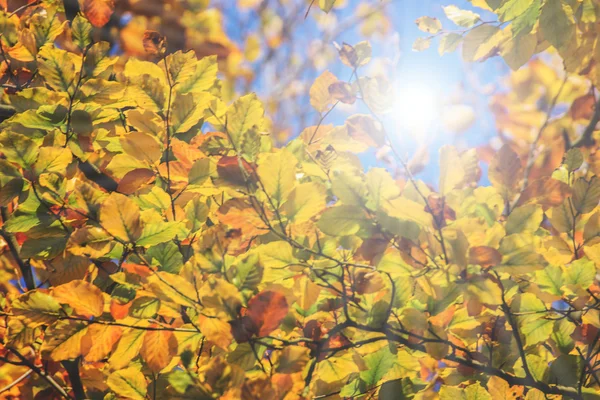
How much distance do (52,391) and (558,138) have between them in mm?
2219

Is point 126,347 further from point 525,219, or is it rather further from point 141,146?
point 525,219

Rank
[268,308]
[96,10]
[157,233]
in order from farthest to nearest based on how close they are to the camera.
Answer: [96,10] → [157,233] → [268,308]

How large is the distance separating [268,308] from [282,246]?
128 millimetres

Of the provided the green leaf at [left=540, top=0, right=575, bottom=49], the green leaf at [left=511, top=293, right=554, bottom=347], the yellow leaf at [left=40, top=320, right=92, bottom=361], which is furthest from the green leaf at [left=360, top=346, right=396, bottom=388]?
the green leaf at [left=540, top=0, right=575, bottom=49]

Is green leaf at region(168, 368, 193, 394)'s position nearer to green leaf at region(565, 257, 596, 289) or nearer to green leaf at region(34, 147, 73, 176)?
green leaf at region(34, 147, 73, 176)

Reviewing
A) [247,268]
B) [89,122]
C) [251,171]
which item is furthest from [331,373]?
[89,122]

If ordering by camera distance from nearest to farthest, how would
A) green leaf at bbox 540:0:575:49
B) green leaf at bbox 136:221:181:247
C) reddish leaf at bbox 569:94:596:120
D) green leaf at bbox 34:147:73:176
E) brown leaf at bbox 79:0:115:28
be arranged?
green leaf at bbox 136:221:181:247 < green leaf at bbox 34:147:73:176 < green leaf at bbox 540:0:575:49 < brown leaf at bbox 79:0:115:28 < reddish leaf at bbox 569:94:596:120

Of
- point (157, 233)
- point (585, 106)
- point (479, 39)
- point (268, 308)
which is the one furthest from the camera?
point (585, 106)

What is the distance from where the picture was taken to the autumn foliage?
0.83m

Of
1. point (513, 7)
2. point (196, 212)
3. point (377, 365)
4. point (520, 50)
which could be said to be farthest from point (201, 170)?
point (520, 50)

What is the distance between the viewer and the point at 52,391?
1.49 metres

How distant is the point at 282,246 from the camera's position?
2.87 ft

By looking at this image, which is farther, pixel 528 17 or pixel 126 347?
pixel 528 17

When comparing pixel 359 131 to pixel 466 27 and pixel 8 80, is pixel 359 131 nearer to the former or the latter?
pixel 466 27
